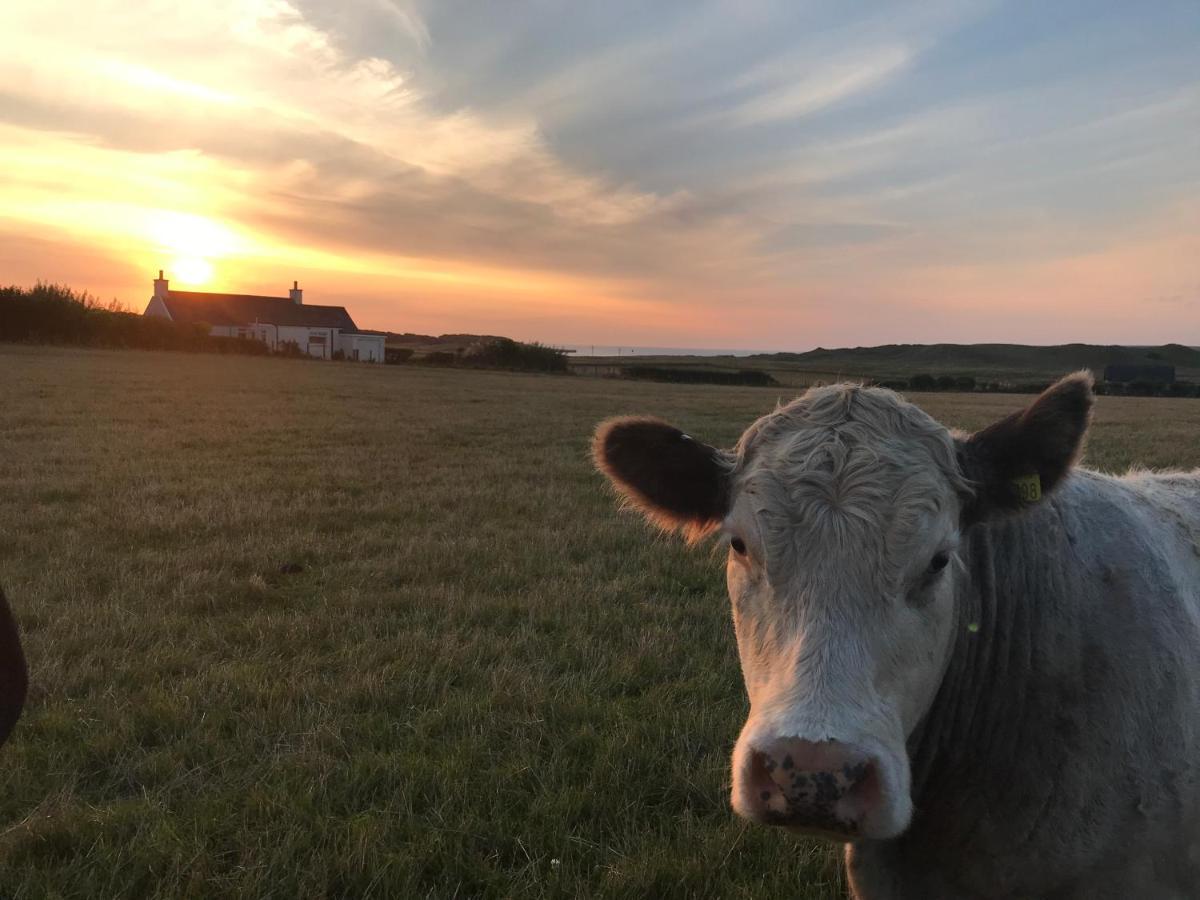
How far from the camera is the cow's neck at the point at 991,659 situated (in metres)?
2.90

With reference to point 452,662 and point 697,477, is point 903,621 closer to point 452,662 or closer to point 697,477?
point 697,477

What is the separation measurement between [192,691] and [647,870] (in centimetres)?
322

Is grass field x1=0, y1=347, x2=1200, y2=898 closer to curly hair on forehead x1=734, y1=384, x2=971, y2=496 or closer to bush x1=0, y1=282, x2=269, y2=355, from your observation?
curly hair on forehead x1=734, y1=384, x2=971, y2=496

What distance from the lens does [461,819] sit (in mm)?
3896

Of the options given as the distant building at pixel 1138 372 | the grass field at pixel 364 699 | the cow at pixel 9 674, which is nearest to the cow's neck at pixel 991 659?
the grass field at pixel 364 699

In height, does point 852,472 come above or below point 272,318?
below

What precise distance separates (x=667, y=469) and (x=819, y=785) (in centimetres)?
145

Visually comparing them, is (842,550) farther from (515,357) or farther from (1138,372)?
(1138,372)

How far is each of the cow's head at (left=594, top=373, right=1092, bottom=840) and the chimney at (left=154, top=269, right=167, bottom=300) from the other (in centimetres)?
9613

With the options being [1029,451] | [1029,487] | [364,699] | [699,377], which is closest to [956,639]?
[1029,487]

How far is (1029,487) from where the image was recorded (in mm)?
2857

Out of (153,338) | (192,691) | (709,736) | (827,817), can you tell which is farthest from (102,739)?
(153,338)

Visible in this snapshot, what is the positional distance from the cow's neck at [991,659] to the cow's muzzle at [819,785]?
100 centimetres

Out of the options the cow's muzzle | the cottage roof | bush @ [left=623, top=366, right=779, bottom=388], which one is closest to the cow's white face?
the cow's muzzle
